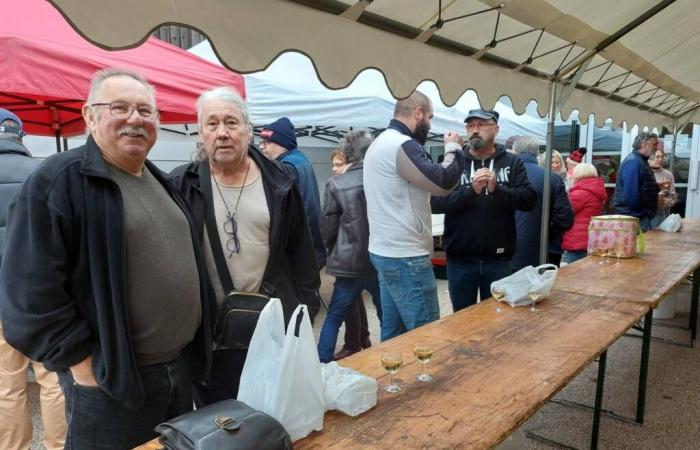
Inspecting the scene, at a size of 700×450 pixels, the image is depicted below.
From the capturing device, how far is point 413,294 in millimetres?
2684

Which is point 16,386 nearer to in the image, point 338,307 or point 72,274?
point 72,274

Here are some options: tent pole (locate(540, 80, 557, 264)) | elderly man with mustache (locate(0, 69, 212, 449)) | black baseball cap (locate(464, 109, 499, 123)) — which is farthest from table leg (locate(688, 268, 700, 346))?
elderly man with mustache (locate(0, 69, 212, 449))

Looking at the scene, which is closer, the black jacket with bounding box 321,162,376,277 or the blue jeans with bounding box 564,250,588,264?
the black jacket with bounding box 321,162,376,277

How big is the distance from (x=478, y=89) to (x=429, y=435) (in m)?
2.26

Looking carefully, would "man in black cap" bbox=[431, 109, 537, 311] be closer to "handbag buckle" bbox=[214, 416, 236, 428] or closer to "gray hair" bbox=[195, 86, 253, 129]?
"gray hair" bbox=[195, 86, 253, 129]

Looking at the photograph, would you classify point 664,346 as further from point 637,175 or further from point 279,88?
point 279,88

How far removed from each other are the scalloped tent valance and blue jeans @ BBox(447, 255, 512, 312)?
3.25 feet

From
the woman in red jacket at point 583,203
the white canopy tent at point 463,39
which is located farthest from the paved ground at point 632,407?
the white canopy tent at point 463,39

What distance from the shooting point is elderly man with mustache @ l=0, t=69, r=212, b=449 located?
4.27 ft

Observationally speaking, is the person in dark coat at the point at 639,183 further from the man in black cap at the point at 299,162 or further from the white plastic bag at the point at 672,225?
the man in black cap at the point at 299,162

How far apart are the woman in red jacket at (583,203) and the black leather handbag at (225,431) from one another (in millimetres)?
3960

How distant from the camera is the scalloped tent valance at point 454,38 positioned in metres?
1.55

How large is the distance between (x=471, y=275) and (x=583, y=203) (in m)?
1.99

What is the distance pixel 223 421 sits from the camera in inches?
43.9
